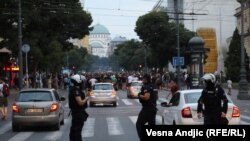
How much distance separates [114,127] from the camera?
69.3ft

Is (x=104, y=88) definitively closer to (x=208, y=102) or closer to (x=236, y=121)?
(x=236, y=121)

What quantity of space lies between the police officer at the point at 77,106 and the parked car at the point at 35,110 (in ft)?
26.5

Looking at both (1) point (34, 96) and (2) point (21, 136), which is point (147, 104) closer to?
(2) point (21, 136)

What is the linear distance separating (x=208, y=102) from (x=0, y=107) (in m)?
15.9

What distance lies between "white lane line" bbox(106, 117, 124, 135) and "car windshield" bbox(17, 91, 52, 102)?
245cm

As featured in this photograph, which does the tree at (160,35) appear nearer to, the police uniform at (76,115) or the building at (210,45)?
the building at (210,45)

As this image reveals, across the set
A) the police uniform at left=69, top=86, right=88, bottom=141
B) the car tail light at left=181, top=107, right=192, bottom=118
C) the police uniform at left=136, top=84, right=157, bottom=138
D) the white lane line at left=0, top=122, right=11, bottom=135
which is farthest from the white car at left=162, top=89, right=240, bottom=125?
the white lane line at left=0, top=122, right=11, bottom=135

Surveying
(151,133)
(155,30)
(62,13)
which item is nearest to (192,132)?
(151,133)

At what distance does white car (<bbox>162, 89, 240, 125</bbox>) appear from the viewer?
14.7m

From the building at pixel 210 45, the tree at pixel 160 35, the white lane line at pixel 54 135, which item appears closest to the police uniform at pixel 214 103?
the white lane line at pixel 54 135

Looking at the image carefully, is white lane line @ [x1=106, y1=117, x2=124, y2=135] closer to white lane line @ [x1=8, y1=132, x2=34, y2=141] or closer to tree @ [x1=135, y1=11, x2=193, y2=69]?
white lane line @ [x1=8, y1=132, x2=34, y2=141]

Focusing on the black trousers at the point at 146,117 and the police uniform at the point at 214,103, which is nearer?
the police uniform at the point at 214,103

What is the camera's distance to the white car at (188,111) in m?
14.7

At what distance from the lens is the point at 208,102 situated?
36.9 ft
